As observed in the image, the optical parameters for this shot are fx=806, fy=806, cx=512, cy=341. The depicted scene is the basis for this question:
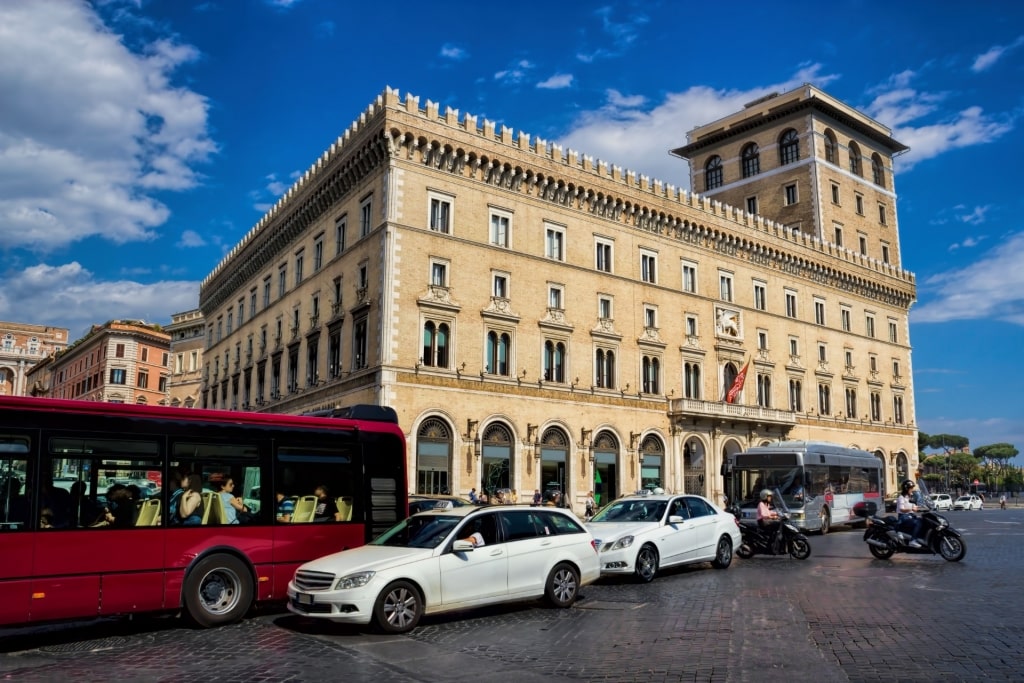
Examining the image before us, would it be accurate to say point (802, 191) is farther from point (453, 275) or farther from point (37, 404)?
point (37, 404)

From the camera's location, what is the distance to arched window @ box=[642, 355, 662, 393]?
40.2m

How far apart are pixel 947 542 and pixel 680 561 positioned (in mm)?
6514

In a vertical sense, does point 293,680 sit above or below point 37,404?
below

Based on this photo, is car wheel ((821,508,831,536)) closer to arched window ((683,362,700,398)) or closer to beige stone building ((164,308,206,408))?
arched window ((683,362,700,398))

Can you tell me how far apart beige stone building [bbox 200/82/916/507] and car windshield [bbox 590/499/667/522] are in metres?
15.2

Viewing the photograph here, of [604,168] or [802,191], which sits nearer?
[604,168]

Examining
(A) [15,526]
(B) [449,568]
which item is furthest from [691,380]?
(A) [15,526]

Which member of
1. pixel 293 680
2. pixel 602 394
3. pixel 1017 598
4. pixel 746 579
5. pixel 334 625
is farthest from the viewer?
pixel 602 394

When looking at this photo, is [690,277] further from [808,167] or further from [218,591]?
[218,591]

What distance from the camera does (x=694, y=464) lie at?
138 ft

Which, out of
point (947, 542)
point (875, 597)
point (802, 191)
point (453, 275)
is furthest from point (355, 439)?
point (802, 191)

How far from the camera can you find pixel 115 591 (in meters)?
9.96

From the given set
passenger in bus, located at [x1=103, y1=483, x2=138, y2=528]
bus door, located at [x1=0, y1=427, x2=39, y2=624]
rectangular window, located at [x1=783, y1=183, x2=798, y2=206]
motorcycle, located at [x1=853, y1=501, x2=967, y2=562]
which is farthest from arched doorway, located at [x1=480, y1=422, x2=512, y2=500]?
rectangular window, located at [x1=783, y1=183, x2=798, y2=206]

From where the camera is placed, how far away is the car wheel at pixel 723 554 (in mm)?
16750
